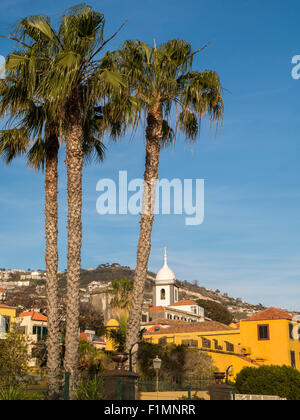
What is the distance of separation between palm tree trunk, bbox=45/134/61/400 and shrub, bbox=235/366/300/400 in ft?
57.2

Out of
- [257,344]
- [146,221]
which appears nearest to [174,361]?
[257,344]

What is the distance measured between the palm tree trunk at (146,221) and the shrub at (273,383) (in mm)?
15234

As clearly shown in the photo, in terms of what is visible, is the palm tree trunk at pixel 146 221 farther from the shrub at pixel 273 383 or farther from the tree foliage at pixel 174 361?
the shrub at pixel 273 383

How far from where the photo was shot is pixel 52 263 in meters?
17.4

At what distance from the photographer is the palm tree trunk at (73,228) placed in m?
15.9

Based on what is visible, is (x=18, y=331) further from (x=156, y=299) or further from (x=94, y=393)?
(x=156, y=299)

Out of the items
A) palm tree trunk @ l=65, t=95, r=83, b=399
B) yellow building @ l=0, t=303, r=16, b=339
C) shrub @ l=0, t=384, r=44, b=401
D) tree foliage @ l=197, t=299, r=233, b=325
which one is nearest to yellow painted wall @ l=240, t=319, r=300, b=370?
yellow building @ l=0, t=303, r=16, b=339

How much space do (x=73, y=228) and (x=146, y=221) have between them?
9.33 ft

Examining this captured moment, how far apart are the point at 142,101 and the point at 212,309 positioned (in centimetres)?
8793

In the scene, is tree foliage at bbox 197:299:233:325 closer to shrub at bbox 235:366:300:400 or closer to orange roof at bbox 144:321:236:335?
orange roof at bbox 144:321:236:335

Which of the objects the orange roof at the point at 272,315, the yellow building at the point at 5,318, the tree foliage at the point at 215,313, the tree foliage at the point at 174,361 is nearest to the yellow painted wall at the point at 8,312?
the yellow building at the point at 5,318

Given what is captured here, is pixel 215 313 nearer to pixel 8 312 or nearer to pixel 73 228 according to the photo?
pixel 8 312
